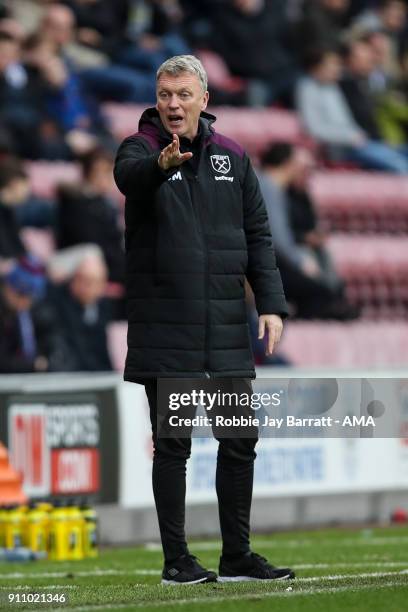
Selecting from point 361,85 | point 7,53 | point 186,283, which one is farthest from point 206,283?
point 361,85

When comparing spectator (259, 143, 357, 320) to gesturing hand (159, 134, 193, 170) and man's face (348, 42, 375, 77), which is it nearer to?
man's face (348, 42, 375, 77)

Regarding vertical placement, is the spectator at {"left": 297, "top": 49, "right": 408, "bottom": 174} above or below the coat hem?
above

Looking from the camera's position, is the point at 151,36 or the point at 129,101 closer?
the point at 129,101

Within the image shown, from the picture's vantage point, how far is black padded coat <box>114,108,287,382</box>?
6.71m

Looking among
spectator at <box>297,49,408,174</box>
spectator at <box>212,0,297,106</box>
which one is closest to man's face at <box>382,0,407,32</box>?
spectator at <box>297,49,408,174</box>

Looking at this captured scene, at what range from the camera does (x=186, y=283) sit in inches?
265

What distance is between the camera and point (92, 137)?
1579cm

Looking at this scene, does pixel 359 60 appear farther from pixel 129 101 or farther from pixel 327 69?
pixel 129 101

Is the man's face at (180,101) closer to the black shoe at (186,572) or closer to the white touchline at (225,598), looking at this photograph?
the black shoe at (186,572)

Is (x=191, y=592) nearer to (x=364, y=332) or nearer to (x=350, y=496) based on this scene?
(x=350, y=496)

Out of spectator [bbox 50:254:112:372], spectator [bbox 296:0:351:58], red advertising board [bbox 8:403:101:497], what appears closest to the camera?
red advertising board [bbox 8:403:101:497]

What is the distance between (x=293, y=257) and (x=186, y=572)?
9008 mm

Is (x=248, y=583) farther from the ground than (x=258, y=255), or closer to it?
closer to it

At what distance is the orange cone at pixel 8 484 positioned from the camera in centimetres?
1064
